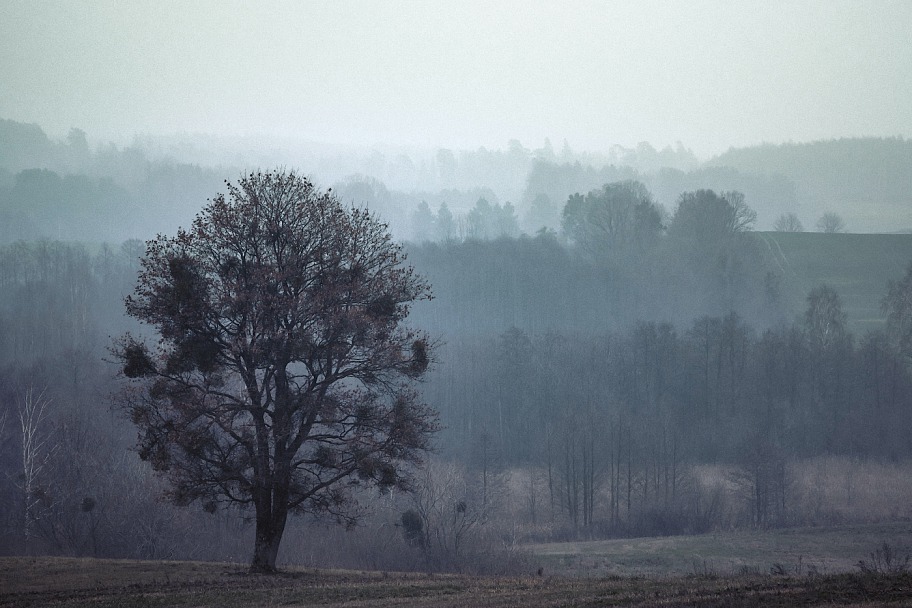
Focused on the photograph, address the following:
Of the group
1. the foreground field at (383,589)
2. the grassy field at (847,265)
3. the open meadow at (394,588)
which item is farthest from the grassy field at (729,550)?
the grassy field at (847,265)

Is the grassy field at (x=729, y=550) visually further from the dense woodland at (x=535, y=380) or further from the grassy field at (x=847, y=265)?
the grassy field at (x=847, y=265)

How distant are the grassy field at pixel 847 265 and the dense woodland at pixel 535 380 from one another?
2711 mm

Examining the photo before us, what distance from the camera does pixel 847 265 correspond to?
358ft

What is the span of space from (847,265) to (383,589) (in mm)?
103499

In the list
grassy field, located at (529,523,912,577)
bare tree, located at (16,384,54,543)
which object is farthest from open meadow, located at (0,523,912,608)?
bare tree, located at (16,384,54,543)

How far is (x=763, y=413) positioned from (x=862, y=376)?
10104 millimetres

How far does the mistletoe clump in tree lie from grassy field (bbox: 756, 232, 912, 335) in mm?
79848

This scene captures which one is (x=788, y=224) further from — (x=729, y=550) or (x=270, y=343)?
(x=270, y=343)

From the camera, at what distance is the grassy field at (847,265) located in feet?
324

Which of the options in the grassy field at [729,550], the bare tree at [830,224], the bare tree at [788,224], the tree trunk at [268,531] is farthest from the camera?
the bare tree at [830,224]

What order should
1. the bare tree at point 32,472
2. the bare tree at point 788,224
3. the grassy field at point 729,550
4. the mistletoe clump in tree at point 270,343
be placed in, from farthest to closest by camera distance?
the bare tree at point 788,224
the bare tree at point 32,472
the grassy field at point 729,550
the mistletoe clump in tree at point 270,343

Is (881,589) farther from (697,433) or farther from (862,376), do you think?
(862,376)

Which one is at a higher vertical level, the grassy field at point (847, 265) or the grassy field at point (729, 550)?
the grassy field at point (847, 265)

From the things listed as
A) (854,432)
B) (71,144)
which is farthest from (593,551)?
(71,144)
